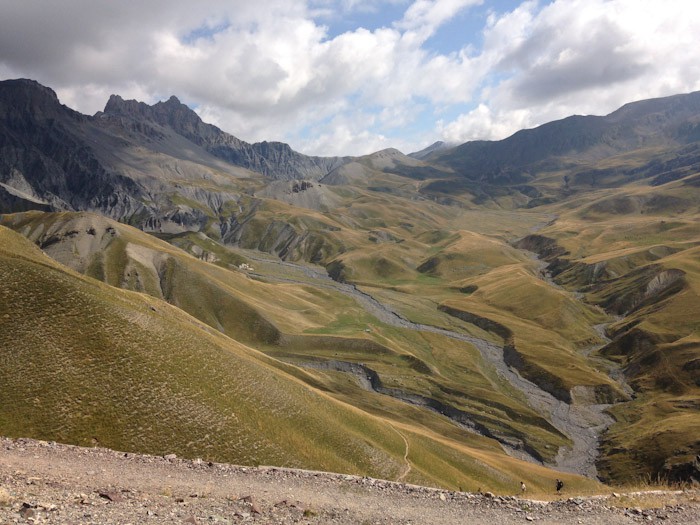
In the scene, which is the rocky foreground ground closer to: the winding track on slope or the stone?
the stone

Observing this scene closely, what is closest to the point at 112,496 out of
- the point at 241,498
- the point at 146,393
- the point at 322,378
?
the point at 241,498

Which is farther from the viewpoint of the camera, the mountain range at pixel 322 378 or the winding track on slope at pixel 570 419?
the winding track on slope at pixel 570 419

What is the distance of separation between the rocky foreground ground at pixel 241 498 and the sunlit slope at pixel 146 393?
22.7ft

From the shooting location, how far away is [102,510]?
2264 centimetres

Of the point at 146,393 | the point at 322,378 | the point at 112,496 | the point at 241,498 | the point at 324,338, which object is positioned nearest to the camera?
the point at 112,496

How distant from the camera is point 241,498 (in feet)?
93.3

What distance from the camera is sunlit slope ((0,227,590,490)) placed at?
40531mm

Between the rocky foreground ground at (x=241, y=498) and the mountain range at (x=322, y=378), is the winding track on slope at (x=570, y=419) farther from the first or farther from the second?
the rocky foreground ground at (x=241, y=498)

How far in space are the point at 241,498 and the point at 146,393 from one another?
21.6 metres

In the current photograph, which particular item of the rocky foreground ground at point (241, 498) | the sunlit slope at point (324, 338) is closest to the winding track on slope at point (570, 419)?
the sunlit slope at point (324, 338)

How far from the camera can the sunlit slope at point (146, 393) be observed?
133ft

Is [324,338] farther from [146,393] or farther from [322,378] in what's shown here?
[146,393]

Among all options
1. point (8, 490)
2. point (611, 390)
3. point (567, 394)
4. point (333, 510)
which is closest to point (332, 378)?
point (567, 394)

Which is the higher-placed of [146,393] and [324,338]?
[146,393]
